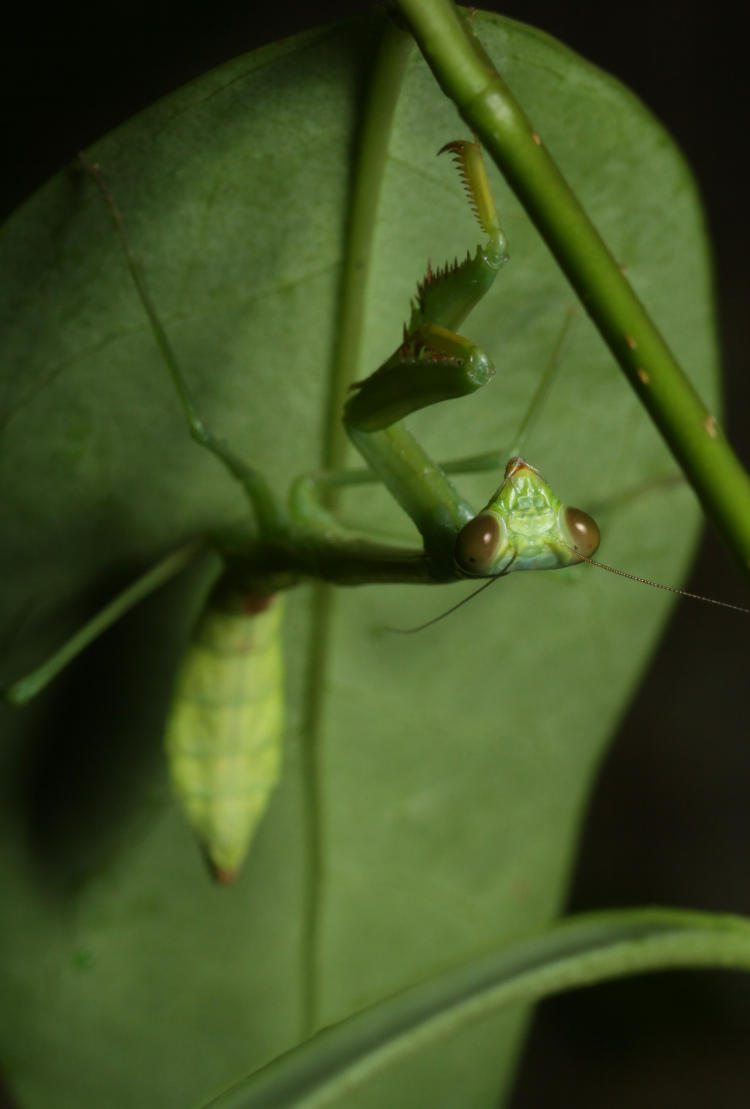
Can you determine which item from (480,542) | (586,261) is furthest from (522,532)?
(586,261)

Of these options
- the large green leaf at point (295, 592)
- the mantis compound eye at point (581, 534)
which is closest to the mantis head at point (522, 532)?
the mantis compound eye at point (581, 534)

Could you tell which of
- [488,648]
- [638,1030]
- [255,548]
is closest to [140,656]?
[255,548]

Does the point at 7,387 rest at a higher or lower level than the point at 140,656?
higher

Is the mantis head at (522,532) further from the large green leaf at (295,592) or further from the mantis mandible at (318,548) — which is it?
the large green leaf at (295,592)

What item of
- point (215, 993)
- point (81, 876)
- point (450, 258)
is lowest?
point (215, 993)

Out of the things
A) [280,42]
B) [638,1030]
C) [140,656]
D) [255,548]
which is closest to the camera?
[280,42]

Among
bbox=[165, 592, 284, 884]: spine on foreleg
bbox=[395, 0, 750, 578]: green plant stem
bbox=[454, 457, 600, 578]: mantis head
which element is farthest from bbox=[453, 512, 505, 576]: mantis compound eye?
bbox=[165, 592, 284, 884]: spine on foreleg

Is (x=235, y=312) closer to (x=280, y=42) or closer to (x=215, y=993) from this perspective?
(x=280, y=42)

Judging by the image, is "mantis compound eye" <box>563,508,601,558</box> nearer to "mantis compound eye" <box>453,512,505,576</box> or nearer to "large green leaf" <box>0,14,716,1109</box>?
"mantis compound eye" <box>453,512,505,576</box>
